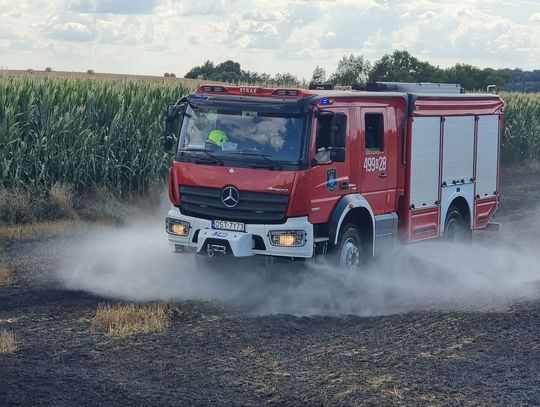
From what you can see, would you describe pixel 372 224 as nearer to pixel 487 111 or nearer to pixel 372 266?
pixel 372 266

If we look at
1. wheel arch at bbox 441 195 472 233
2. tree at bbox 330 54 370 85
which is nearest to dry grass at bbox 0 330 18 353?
wheel arch at bbox 441 195 472 233

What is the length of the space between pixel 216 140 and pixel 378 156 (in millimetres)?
→ 2507

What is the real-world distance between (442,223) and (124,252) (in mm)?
5160

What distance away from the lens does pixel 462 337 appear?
11109mm

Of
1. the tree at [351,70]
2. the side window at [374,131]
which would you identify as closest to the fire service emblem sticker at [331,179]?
the side window at [374,131]

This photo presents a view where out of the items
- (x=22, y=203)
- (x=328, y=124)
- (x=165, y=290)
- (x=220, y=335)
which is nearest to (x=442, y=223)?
(x=328, y=124)

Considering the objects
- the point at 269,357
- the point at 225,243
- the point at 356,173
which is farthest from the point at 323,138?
the point at 269,357

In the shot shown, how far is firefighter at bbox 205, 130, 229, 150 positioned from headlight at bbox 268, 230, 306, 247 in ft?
4.57

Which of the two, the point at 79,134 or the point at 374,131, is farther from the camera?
the point at 79,134

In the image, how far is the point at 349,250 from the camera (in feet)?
44.9

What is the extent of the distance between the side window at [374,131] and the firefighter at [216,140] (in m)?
2.14

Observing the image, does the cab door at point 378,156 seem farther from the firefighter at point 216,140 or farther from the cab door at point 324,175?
the firefighter at point 216,140

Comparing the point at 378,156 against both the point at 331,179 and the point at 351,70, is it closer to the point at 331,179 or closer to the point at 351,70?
the point at 331,179

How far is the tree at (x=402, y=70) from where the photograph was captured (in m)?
35.1
